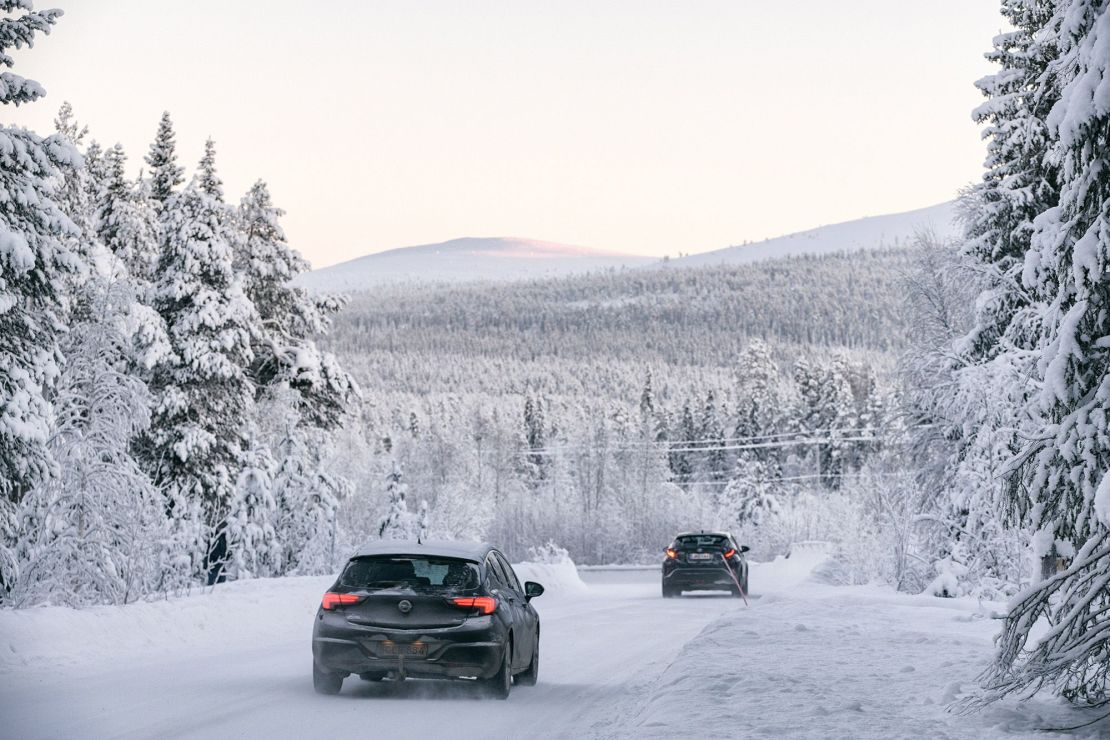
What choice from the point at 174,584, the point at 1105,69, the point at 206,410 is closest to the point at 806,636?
the point at 1105,69

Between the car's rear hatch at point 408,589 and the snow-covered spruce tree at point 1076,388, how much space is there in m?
4.84

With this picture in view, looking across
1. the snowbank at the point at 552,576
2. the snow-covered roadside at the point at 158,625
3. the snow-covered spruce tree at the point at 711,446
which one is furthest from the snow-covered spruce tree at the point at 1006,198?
the snow-covered spruce tree at the point at 711,446

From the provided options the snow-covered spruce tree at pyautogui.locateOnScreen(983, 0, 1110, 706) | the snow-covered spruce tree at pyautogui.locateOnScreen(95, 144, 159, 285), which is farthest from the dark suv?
the snow-covered spruce tree at pyautogui.locateOnScreen(983, 0, 1110, 706)

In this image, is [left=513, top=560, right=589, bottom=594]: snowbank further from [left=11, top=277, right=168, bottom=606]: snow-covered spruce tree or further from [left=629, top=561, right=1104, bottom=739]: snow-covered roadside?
[left=629, top=561, right=1104, bottom=739]: snow-covered roadside

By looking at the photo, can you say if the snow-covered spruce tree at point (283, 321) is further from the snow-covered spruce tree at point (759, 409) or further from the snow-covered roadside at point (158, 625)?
the snow-covered spruce tree at point (759, 409)

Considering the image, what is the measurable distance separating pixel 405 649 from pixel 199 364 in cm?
2571

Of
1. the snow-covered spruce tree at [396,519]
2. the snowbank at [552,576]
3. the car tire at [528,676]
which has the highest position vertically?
the car tire at [528,676]

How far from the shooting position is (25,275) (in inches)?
781

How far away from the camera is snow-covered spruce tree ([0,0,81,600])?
19.6 m

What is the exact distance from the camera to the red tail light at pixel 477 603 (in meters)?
12.3

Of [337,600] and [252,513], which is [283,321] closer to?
[252,513]

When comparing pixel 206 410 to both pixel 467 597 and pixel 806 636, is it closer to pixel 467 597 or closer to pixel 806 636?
pixel 806 636

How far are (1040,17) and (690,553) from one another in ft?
48.7

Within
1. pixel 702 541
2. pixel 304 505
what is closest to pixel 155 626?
pixel 702 541
